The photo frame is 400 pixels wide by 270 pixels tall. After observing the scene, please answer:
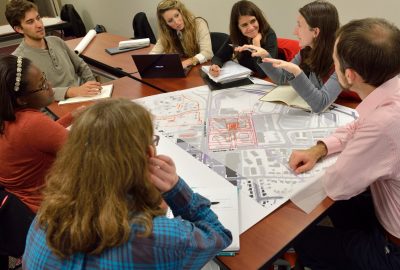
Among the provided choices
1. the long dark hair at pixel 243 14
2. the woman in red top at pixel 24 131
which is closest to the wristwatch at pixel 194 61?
the long dark hair at pixel 243 14

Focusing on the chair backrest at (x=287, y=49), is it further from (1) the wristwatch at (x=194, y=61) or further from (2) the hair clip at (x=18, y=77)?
(2) the hair clip at (x=18, y=77)

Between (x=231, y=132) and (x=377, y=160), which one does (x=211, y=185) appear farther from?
(x=377, y=160)

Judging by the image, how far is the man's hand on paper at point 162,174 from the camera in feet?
2.55

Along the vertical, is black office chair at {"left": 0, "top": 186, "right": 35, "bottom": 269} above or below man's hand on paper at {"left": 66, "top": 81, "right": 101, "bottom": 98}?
below

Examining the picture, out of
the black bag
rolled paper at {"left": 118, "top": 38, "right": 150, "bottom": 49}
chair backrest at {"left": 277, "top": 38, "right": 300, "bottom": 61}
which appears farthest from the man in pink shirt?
the black bag

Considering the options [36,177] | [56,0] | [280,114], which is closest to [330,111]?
[280,114]

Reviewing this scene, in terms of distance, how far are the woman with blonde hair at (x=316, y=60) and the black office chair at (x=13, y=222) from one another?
1228mm

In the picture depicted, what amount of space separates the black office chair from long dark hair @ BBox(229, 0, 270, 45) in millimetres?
1637

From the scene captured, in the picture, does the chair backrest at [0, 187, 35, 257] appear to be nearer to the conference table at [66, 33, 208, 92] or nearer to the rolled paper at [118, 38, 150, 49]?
the conference table at [66, 33, 208, 92]

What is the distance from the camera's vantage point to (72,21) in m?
4.85

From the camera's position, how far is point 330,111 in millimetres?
1489

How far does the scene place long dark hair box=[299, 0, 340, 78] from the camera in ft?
5.11

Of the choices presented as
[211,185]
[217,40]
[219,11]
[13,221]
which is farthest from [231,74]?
[219,11]

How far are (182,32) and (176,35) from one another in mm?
60
